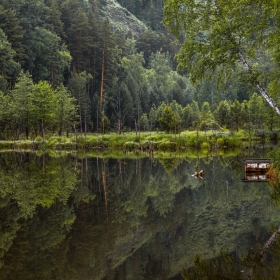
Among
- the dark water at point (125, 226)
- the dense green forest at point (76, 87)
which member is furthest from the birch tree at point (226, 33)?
the dense green forest at point (76, 87)

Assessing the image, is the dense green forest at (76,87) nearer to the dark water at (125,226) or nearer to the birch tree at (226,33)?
the dark water at (125,226)

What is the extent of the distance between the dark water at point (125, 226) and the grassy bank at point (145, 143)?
103 ft

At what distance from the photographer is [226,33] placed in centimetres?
1427

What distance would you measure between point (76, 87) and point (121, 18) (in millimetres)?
96531

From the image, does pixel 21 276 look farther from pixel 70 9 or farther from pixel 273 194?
pixel 70 9

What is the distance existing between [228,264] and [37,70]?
79.2m

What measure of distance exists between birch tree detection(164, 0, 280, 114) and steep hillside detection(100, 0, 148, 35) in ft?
479

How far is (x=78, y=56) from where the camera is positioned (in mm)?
90750

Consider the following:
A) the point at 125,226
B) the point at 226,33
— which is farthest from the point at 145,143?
the point at 125,226

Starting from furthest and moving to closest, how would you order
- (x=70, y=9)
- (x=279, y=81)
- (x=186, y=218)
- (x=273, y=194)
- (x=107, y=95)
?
(x=70, y=9) < (x=107, y=95) < (x=279, y=81) < (x=273, y=194) < (x=186, y=218)

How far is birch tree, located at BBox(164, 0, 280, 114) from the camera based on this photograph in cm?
1391

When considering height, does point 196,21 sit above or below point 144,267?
above

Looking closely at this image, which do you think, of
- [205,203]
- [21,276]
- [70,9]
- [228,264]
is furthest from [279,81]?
[70,9]

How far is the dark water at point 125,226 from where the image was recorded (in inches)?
306
